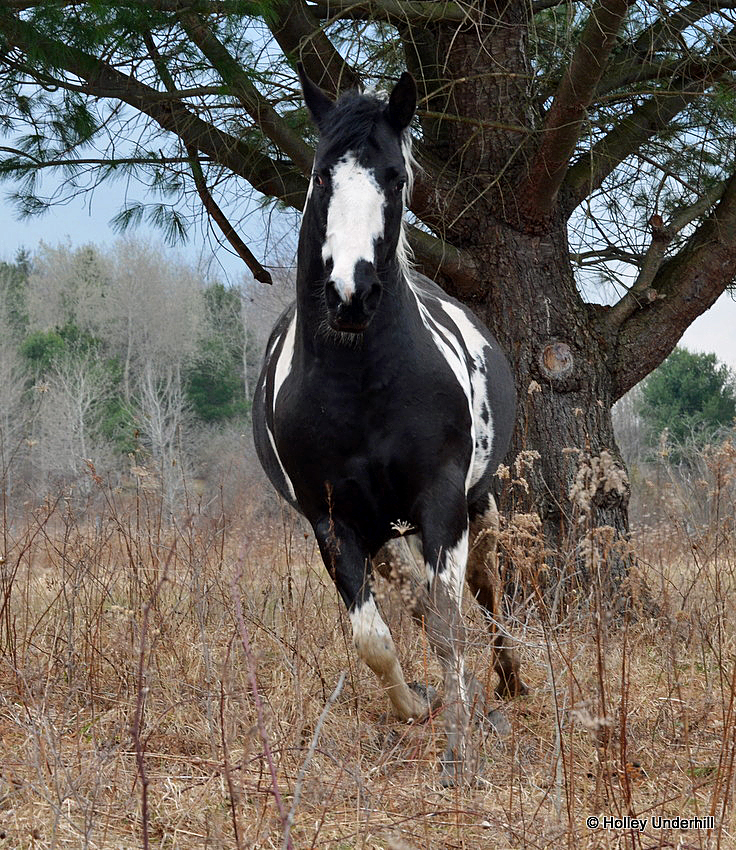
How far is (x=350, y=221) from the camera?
11.4 ft

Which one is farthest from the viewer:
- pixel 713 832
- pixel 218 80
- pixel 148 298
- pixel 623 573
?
pixel 148 298

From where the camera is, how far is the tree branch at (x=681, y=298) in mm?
6750

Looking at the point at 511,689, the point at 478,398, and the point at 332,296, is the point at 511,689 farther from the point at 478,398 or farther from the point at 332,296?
the point at 332,296

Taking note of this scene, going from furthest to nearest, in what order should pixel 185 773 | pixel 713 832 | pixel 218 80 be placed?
pixel 218 80 → pixel 185 773 → pixel 713 832

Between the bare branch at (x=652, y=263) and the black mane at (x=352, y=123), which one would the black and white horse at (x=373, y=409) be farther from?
the bare branch at (x=652, y=263)

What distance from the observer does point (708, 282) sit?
681 cm

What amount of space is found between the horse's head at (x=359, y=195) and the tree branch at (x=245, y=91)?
1321mm

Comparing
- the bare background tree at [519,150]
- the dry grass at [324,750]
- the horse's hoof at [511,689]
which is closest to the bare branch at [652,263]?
the bare background tree at [519,150]

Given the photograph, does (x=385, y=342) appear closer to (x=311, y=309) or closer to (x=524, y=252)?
(x=311, y=309)

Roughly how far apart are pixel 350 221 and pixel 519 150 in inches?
128

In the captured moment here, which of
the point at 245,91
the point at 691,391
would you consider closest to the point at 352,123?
the point at 245,91

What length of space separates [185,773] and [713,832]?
166cm

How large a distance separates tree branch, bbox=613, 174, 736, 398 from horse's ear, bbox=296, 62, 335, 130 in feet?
11.1

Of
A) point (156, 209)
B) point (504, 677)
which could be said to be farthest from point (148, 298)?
point (504, 677)
